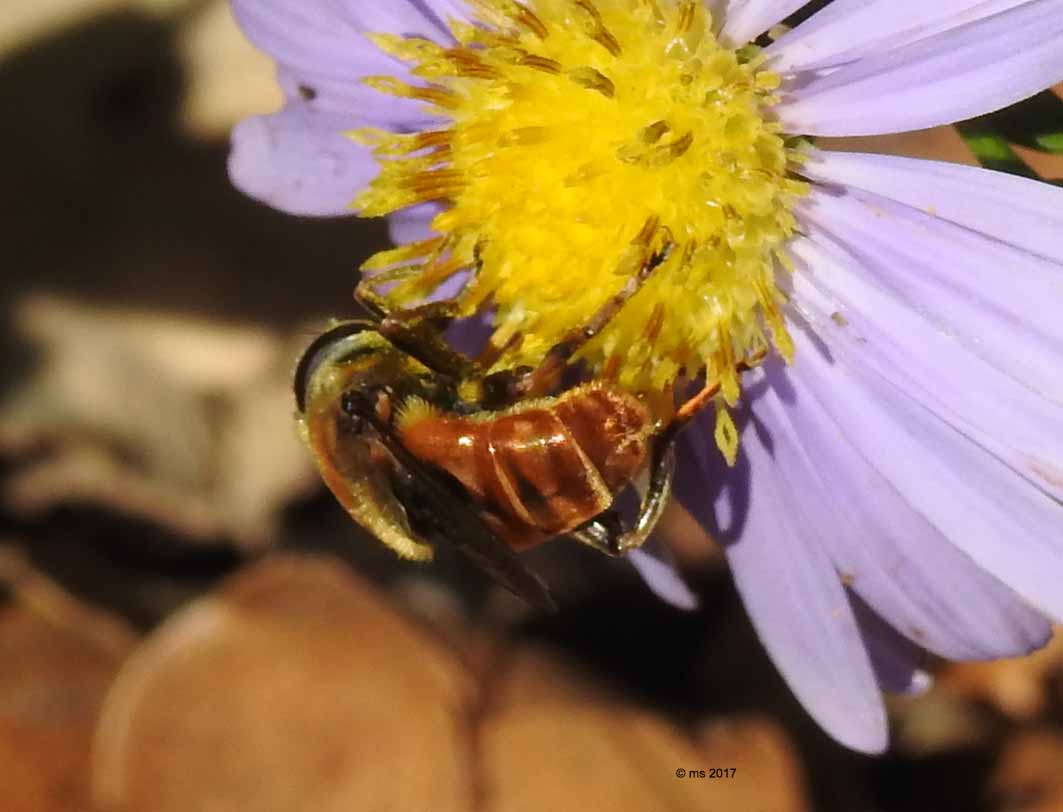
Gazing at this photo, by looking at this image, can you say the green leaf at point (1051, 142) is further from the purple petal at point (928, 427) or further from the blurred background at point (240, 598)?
the blurred background at point (240, 598)

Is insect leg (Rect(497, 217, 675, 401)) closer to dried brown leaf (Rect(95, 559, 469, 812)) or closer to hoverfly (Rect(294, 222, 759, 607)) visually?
hoverfly (Rect(294, 222, 759, 607))

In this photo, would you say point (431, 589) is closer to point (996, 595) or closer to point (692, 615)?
point (692, 615)

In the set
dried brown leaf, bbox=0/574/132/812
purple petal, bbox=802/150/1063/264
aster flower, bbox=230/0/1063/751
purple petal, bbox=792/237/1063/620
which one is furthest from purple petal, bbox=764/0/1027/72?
dried brown leaf, bbox=0/574/132/812

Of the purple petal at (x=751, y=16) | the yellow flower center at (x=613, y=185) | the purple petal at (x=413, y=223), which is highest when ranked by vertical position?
the purple petal at (x=751, y=16)

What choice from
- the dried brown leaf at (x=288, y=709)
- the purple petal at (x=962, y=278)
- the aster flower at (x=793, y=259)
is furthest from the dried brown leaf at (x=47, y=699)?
the purple petal at (x=962, y=278)

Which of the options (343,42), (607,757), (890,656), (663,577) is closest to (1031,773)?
(607,757)

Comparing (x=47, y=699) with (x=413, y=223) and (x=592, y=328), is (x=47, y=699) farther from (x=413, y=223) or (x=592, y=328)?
(x=592, y=328)

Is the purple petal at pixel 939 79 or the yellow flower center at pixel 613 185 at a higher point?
the purple petal at pixel 939 79
